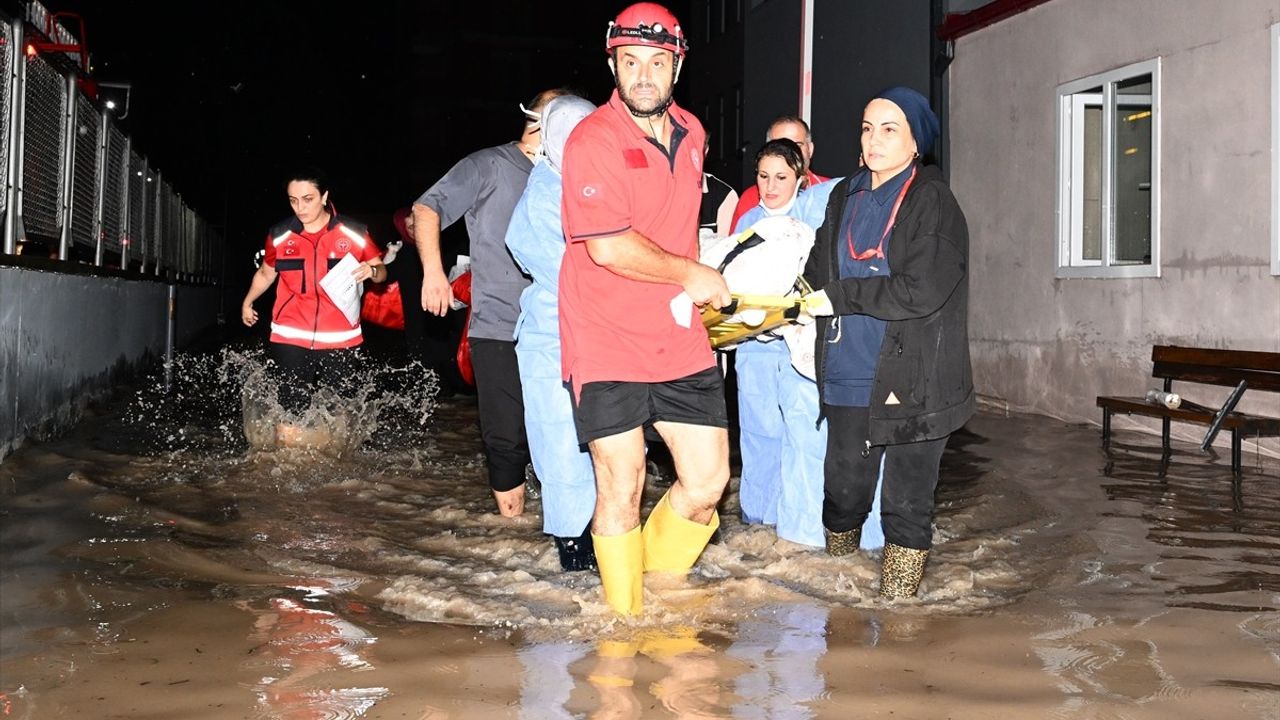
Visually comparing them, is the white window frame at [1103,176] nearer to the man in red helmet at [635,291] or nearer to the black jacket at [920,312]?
the black jacket at [920,312]

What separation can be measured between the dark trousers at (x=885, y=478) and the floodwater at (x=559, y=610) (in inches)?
10.4

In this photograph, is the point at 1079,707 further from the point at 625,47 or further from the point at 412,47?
the point at 412,47

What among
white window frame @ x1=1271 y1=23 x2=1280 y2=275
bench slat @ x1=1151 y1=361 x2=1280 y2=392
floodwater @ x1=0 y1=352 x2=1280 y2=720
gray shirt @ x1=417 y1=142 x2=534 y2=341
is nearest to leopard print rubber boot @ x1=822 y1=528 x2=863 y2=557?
floodwater @ x1=0 y1=352 x2=1280 y2=720

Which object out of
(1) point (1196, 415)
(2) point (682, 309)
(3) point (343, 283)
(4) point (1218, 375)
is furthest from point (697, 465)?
(4) point (1218, 375)

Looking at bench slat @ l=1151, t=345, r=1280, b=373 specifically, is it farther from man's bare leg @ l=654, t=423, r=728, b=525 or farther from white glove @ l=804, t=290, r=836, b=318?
man's bare leg @ l=654, t=423, r=728, b=525

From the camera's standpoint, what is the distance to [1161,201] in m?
10.5

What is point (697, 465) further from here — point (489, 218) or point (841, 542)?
point (489, 218)

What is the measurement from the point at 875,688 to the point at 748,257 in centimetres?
174

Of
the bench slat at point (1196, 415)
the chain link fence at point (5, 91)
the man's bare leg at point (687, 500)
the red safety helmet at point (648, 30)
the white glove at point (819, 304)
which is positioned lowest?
the man's bare leg at point (687, 500)

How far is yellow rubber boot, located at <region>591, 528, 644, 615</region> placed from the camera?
Result: 4.37 meters

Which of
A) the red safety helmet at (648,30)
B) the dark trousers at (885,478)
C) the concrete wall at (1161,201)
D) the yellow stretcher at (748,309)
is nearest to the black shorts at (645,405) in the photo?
the yellow stretcher at (748,309)

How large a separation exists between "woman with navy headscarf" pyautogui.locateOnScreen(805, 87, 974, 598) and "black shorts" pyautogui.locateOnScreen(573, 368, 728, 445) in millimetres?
577

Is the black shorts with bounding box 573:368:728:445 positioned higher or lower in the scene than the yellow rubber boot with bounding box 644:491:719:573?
higher

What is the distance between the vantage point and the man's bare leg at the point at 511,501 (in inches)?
254
